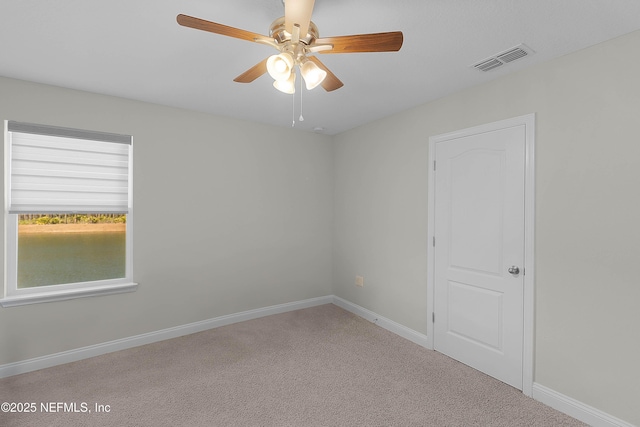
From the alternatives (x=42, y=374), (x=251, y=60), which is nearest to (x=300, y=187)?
(x=251, y=60)

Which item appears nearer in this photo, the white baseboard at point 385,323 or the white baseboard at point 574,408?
the white baseboard at point 574,408

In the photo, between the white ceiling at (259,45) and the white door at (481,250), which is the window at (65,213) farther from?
the white door at (481,250)

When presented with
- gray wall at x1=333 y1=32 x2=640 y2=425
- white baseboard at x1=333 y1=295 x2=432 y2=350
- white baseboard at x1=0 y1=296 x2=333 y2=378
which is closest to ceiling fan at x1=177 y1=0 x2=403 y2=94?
gray wall at x1=333 y1=32 x2=640 y2=425

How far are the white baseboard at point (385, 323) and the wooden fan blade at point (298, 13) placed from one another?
2.93 metres

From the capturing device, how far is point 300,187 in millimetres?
4211

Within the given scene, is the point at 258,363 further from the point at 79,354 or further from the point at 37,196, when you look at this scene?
the point at 37,196

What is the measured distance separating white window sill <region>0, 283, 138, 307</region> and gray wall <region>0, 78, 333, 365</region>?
0.06 metres

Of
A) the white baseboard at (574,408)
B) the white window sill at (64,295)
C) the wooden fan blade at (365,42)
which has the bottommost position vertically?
the white baseboard at (574,408)

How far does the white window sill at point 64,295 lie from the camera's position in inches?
102

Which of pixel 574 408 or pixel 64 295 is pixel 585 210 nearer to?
pixel 574 408

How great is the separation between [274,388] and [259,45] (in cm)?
248

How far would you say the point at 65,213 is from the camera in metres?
2.90

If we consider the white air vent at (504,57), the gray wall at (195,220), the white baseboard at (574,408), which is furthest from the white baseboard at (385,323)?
the white air vent at (504,57)

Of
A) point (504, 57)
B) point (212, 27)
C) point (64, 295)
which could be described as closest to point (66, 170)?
point (64, 295)
